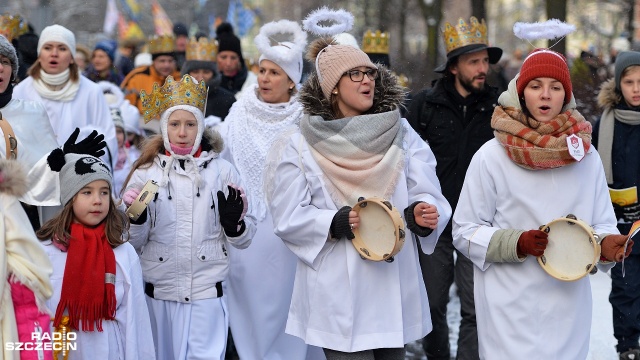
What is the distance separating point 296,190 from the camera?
20.3 ft

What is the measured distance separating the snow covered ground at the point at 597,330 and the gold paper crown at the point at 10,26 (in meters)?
5.14

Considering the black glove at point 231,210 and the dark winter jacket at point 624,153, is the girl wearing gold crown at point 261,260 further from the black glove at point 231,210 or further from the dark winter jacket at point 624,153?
the dark winter jacket at point 624,153

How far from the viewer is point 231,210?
6.93m

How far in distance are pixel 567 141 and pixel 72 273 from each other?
2664 mm

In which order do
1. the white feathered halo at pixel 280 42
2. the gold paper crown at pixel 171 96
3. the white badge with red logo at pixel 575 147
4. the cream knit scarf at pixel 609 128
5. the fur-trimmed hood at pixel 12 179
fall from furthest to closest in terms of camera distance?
the cream knit scarf at pixel 609 128 < the white feathered halo at pixel 280 42 < the gold paper crown at pixel 171 96 < the white badge with red logo at pixel 575 147 < the fur-trimmed hood at pixel 12 179

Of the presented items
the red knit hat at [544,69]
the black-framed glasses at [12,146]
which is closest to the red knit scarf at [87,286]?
the black-framed glasses at [12,146]

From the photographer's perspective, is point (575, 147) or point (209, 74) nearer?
point (575, 147)

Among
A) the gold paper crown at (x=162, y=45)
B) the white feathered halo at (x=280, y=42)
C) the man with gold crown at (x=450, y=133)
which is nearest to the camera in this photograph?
the man with gold crown at (x=450, y=133)

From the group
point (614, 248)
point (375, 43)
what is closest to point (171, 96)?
point (614, 248)

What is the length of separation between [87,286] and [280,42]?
3200 millimetres

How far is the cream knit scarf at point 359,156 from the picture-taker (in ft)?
20.2

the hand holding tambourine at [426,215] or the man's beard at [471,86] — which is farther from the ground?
the man's beard at [471,86]

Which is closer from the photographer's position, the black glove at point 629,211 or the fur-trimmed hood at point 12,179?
the fur-trimmed hood at point 12,179

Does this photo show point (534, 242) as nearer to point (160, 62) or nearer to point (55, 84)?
point (55, 84)
